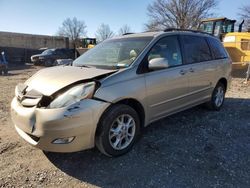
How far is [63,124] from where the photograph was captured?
2.81 meters

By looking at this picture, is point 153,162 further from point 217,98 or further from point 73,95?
point 217,98

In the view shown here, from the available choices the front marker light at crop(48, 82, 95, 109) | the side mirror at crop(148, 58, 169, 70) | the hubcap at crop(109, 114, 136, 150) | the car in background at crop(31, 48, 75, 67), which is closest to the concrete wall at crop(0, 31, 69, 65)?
the car in background at crop(31, 48, 75, 67)

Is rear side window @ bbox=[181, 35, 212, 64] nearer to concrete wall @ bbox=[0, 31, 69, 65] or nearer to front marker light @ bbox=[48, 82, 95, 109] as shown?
front marker light @ bbox=[48, 82, 95, 109]

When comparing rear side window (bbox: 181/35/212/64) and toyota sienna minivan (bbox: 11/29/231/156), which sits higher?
rear side window (bbox: 181/35/212/64)

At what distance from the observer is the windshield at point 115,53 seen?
3812 millimetres

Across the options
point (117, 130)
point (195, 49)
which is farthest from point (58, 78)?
point (195, 49)

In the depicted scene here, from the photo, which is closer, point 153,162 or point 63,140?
point 63,140

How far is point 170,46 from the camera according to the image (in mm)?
4250

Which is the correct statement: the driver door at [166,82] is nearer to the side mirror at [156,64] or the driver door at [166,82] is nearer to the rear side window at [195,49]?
the side mirror at [156,64]

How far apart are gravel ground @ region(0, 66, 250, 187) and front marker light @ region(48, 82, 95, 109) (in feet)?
3.02

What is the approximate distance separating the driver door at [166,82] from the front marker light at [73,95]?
1.00 metres

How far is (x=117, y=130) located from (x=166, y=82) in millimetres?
1199

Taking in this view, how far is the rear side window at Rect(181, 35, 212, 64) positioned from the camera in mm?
4539

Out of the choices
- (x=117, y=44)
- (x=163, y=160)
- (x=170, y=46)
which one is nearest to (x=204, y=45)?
(x=170, y=46)
